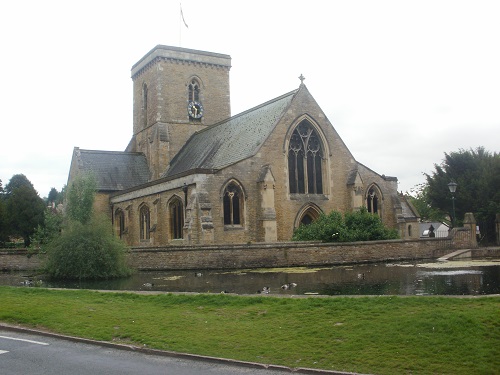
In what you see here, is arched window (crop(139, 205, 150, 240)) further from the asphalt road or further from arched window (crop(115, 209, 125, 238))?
the asphalt road

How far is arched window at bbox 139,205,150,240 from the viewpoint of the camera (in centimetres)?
4462

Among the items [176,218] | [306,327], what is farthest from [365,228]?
[306,327]

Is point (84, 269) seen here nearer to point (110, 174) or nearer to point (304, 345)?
point (304, 345)

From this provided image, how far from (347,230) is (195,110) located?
2444 cm

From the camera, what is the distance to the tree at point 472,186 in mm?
44969

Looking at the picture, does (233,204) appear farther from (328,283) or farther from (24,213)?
(24,213)

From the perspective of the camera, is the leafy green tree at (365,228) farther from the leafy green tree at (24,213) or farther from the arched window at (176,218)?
the leafy green tree at (24,213)

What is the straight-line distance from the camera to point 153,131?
5322 centimetres

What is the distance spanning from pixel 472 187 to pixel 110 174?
30.5 m

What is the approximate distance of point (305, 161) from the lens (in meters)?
40.5

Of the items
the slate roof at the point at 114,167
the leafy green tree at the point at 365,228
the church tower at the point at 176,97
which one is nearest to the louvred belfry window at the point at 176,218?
the church tower at the point at 176,97

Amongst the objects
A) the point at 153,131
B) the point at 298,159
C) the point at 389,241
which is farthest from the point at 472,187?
the point at 153,131

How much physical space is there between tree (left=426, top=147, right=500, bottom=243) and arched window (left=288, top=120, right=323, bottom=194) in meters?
10.1

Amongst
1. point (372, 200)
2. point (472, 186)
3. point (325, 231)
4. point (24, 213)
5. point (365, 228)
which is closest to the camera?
point (325, 231)
